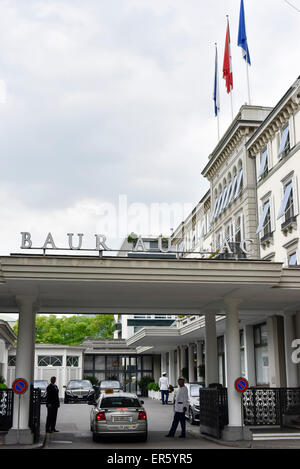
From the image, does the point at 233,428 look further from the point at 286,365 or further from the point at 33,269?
the point at 286,365

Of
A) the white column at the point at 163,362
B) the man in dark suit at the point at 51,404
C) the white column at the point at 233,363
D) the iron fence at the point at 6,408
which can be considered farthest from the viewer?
the white column at the point at 163,362

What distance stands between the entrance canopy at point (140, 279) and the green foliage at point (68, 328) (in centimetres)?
6440

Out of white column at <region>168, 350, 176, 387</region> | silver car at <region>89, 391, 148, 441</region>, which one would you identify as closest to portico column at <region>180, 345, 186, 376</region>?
white column at <region>168, 350, 176, 387</region>

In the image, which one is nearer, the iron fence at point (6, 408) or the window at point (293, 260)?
the iron fence at point (6, 408)

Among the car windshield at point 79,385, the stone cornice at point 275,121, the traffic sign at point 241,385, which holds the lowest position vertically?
the car windshield at point 79,385

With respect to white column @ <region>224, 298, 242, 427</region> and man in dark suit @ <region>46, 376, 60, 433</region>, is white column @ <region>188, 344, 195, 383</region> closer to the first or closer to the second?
man in dark suit @ <region>46, 376, 60, 433</region>

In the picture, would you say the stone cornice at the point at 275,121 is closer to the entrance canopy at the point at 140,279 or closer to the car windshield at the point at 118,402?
the entrance canopy at the point at 140,279

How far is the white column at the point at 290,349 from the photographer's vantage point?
2458 centimetres

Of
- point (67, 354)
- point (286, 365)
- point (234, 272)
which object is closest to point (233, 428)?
point (234, 272)

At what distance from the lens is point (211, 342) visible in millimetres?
21109

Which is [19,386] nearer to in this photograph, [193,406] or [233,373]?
[233,373]

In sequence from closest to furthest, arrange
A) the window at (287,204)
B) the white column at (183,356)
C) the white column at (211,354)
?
the white column at (211,354)
the window at (287,204)
the white column at (183,356)

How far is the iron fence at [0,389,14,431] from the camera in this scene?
18578mm

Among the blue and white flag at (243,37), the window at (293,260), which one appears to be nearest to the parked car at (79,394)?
the window at (293,260)
